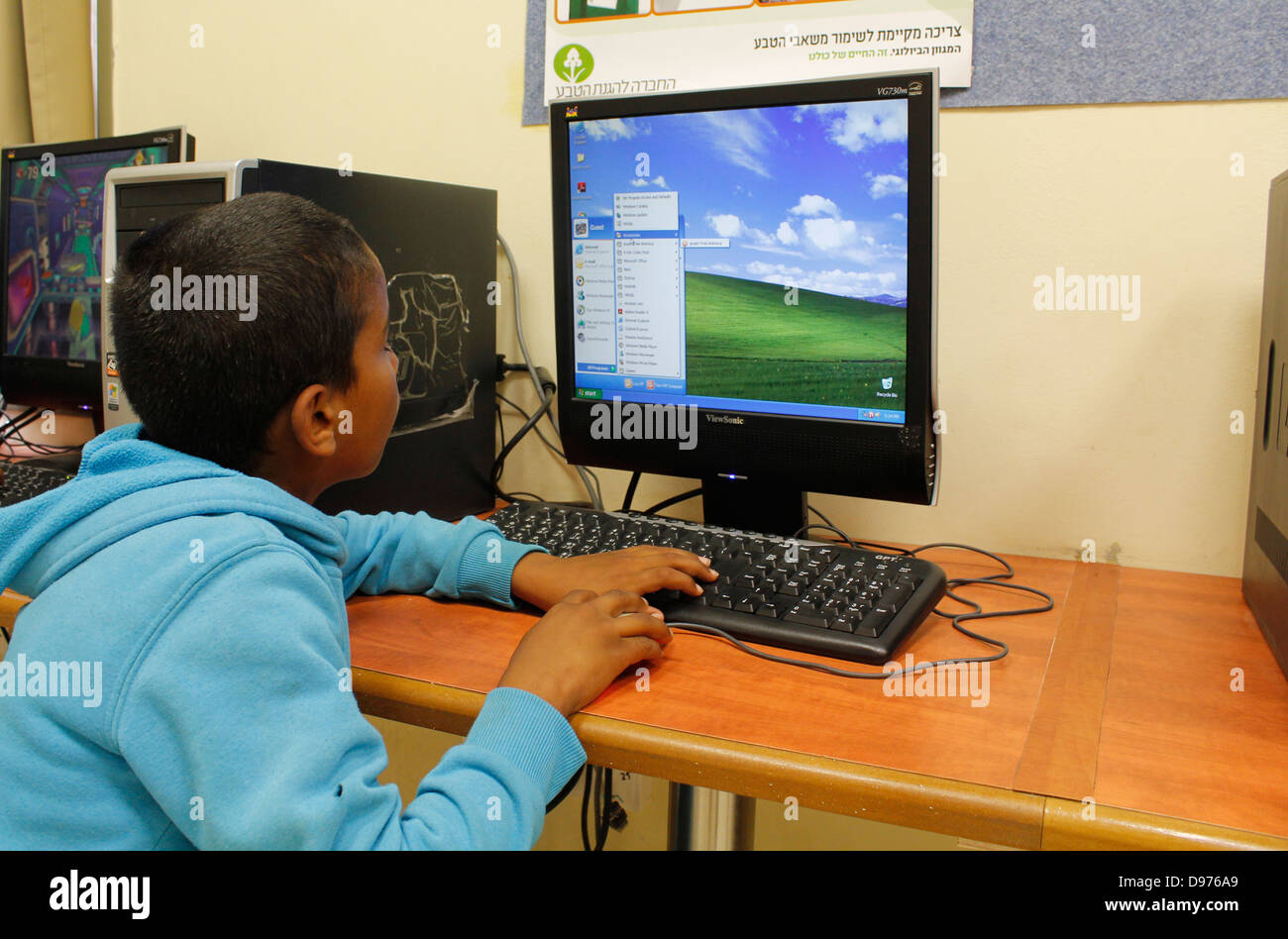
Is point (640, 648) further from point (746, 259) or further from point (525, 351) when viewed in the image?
point (525, 351)

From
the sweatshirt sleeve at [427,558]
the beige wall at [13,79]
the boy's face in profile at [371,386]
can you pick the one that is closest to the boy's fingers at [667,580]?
the sweatshirt sleeve at [427,558]

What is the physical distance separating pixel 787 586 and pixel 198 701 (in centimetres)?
46

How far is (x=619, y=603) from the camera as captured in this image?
0.75m

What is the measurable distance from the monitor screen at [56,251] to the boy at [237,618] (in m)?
0.83

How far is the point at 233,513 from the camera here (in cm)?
60

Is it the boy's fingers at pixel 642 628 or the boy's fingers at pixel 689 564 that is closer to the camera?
the boy's fingers at pixel 642 628

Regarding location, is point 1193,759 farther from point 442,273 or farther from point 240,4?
point 240,4

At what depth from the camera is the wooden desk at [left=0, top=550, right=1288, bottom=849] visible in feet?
1.80

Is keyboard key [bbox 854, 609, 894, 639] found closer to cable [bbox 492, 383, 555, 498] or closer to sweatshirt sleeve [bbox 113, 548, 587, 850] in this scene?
sweatshirt sleeve [bbox 113, 548, 587, 850]

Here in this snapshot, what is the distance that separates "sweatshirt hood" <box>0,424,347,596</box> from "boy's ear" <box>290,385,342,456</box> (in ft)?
0.16

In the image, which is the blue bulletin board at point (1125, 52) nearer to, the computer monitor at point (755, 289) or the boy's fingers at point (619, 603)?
the computer monitor at point (755, 289)

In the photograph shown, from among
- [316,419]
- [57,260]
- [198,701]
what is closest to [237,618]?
[198,701]

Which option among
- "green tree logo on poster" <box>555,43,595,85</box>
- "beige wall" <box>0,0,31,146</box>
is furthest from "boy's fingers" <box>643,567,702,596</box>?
"beige wall" <box>0,0,31,146</box>

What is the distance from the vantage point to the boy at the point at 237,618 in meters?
0.53
